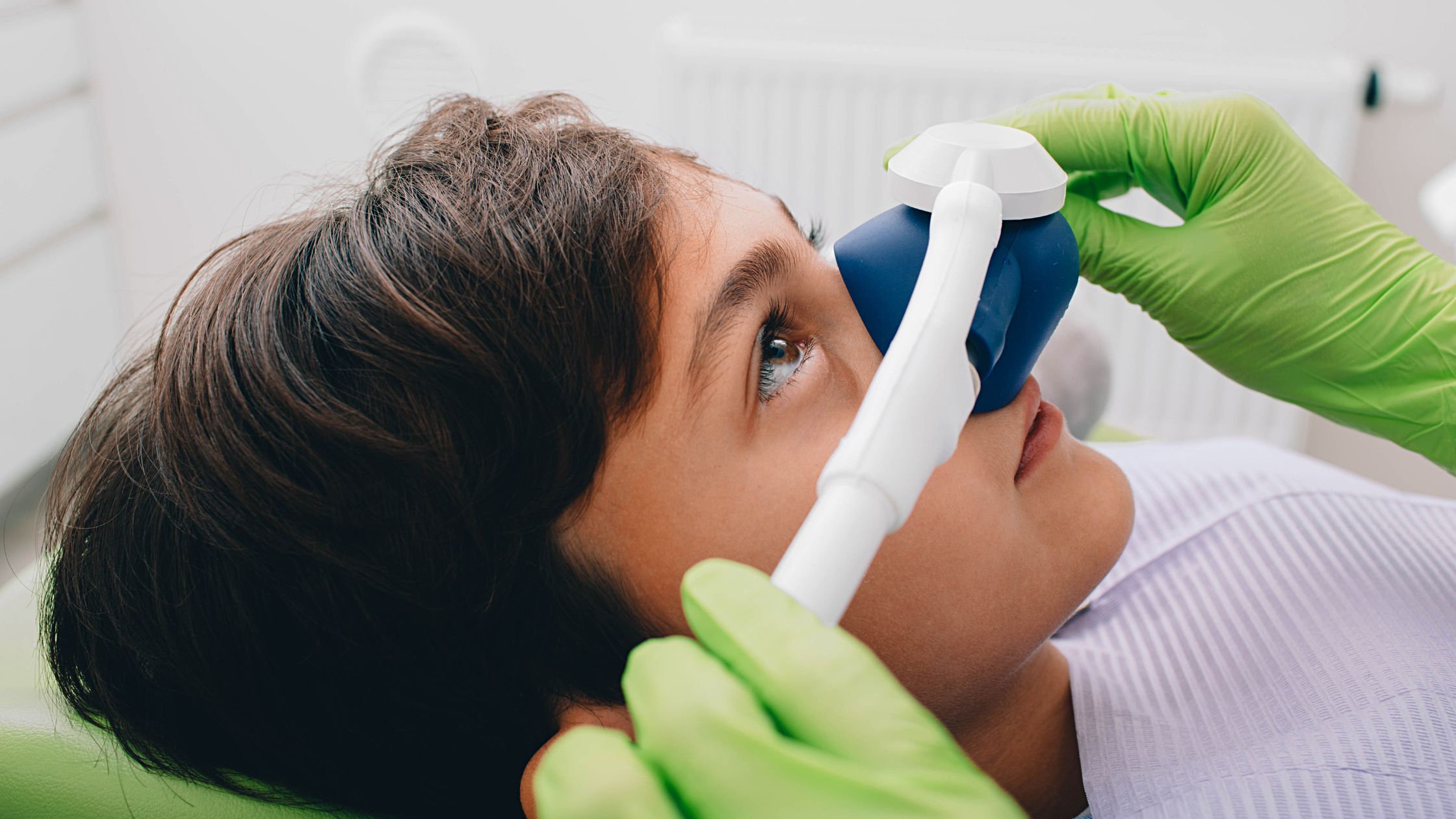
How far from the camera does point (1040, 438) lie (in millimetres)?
889

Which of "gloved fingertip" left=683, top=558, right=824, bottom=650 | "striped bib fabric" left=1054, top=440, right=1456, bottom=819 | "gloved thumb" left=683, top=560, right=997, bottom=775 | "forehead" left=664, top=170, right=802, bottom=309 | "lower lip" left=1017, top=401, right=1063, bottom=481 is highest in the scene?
"forehead" left=664, top=170, right=802, bottom=309

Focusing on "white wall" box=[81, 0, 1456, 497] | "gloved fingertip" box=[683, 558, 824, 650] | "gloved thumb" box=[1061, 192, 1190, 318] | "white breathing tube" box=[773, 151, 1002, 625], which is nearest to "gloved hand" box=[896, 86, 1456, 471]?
"gloved thumb" box=[1061, 192, 1190, 318]

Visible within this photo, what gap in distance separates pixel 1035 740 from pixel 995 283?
1.34 feet

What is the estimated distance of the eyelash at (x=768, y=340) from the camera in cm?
80

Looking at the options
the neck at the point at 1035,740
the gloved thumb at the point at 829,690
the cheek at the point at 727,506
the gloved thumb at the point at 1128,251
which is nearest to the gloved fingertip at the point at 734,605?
the gloved thumb at the point at 829,690

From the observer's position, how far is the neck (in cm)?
95

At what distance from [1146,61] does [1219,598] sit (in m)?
1.23

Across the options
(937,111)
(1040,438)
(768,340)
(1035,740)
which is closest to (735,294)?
(768,340)

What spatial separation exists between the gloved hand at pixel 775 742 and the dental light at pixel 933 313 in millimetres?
25

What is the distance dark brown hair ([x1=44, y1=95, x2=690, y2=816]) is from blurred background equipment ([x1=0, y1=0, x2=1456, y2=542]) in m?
1.19

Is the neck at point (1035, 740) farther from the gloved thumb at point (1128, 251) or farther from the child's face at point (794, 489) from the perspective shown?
the gloved thumb at point (1128, 251)

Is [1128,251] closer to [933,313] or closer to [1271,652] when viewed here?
[1271,652]

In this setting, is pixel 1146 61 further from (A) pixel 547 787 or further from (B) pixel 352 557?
(A) pixel 547 787

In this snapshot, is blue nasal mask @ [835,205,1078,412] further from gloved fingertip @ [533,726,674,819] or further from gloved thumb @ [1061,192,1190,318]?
gloved fingertip @ [533,726,674,819]
